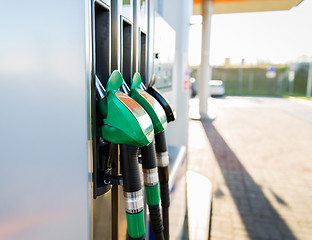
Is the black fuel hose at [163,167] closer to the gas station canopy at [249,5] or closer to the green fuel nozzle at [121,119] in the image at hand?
the green fuel nozzle at [121,119]

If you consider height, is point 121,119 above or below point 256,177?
above

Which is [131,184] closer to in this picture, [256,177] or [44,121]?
[44,121]

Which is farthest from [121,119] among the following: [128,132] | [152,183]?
[152,183]

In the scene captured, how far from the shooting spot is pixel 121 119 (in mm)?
656

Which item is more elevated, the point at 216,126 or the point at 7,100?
the point at 7,100

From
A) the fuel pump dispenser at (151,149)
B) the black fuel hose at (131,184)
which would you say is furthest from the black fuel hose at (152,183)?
the black fuel hose at (131,184)

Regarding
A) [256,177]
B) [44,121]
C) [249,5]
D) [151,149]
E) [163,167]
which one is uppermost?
[249,5]

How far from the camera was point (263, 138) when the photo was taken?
278 inches

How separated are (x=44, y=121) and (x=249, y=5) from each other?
1000 cm

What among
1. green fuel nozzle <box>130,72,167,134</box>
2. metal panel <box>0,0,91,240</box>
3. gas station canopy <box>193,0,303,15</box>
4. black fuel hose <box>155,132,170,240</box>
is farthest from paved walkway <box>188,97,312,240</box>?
gas station canopy <box>193,0,303,15</box>

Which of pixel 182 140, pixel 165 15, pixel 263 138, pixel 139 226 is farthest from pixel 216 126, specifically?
pixel 139 226

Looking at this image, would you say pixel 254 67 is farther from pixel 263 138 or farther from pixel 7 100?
pixel 7 100

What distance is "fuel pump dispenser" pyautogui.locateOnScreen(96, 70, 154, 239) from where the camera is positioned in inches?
25.7

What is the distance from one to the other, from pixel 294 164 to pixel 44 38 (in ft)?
16.7
